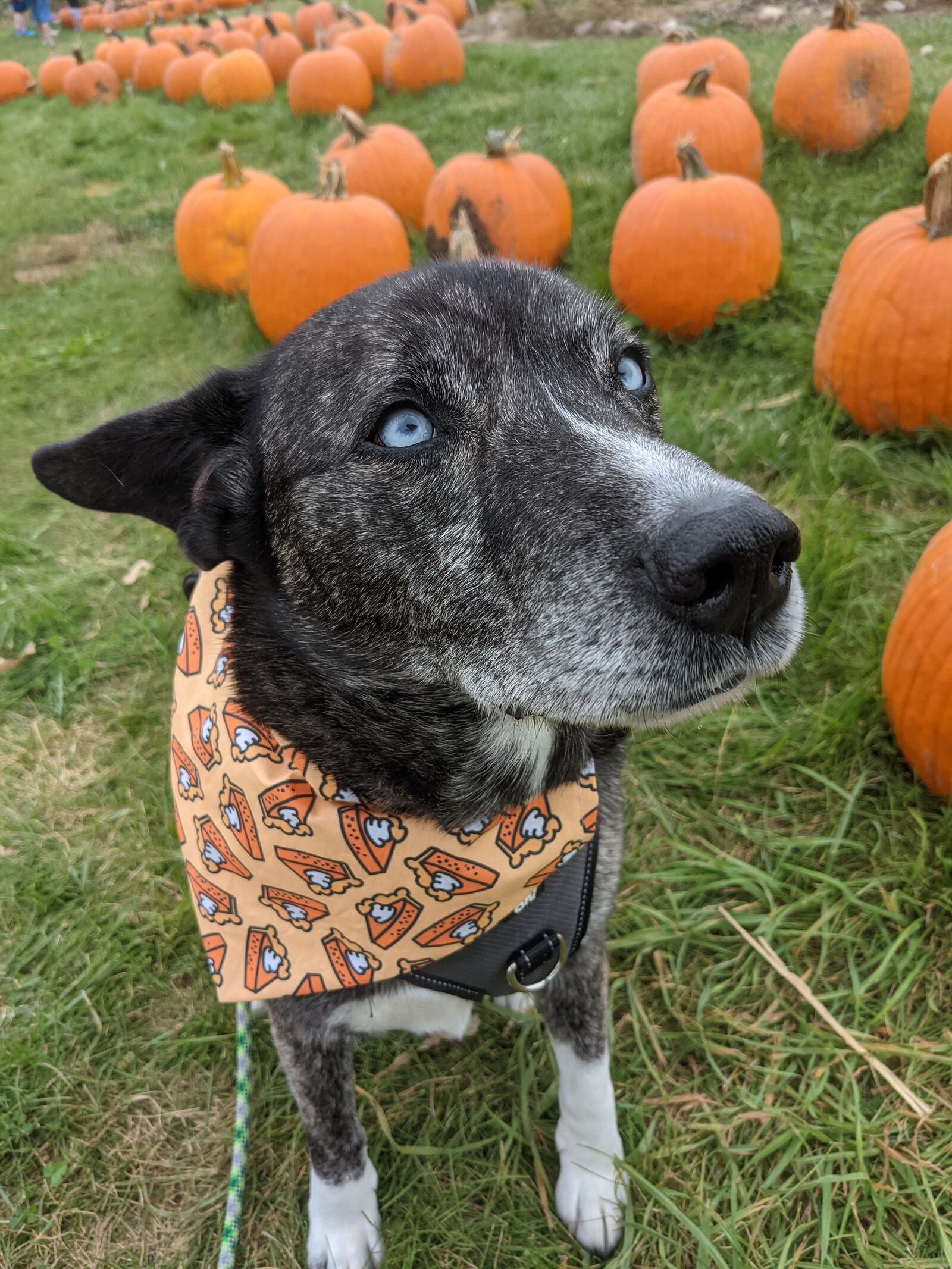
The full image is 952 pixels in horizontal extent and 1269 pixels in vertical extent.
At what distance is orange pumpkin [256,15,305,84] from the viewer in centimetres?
1209

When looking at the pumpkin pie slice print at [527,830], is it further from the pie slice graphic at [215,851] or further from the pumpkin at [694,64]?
the pumpkin at [694,64]

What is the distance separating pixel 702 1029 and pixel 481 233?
4717 mm

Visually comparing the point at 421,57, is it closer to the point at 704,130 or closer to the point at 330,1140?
the point at 704,130

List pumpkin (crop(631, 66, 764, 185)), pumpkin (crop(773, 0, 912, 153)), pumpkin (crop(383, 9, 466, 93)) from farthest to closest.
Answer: pumpkin (crop(383, 9, 466, 93)) → pumpkin (crop(773, 0, 912, 153)) → pumpkin (crop(631, 66, 764, 185))

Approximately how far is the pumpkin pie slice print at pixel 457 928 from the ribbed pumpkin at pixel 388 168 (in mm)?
6064

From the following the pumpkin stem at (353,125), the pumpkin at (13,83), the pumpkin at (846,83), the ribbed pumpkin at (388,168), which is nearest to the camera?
→ the pumpkin at (846,83)

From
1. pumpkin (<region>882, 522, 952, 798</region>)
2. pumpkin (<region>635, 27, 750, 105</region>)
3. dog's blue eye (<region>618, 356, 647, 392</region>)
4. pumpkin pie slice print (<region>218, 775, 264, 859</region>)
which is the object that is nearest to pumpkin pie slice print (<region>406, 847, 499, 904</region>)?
pumpkin pie slice print (<region>218, 775, 264, 859</region>)

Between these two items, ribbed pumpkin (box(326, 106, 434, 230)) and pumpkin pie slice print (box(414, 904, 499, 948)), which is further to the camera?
ribbed pumpkin (box(326, 106, 434, 230))

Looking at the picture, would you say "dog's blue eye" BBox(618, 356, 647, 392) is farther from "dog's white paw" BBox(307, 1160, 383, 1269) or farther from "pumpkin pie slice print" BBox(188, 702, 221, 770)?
"dog's white paw" BBox(307, 1160, 383, 1269)

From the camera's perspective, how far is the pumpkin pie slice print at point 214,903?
2.23 meters

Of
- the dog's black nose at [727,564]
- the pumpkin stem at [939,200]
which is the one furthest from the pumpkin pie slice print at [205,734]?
the pumpkin stem at [939,200]

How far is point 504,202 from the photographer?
18.1ft

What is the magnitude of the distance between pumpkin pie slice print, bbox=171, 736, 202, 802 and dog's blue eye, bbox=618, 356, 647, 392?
4.95 ft

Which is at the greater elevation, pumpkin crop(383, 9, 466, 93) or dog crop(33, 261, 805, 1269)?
pumpkin crop(383, 9, 466, 93)
